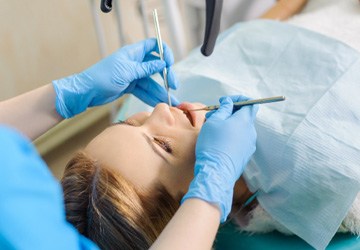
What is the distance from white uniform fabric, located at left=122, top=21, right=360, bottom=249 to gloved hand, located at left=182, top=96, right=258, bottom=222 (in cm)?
13

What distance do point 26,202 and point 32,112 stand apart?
0.65 metres

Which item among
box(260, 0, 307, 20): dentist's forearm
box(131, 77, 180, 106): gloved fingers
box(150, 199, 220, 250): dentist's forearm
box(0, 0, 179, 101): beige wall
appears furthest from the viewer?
box(0, 0, 179, 101): beige wall

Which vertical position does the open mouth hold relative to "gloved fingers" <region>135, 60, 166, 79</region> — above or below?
below

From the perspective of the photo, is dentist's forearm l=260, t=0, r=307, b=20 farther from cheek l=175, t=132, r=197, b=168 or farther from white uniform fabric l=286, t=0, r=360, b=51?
cheek l=175, t=132, r=197, b=168

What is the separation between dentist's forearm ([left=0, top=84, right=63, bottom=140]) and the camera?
112cm

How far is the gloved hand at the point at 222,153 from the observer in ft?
2.73

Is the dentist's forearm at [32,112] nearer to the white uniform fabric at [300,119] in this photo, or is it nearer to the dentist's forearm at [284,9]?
the white uniform fabric at [300,119]

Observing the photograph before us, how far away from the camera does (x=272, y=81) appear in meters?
1.27

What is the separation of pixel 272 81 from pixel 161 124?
0.39 metres

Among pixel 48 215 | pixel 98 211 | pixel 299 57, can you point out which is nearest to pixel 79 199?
pixel 98 211

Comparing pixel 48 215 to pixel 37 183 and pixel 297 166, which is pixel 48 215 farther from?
pixel 297 166

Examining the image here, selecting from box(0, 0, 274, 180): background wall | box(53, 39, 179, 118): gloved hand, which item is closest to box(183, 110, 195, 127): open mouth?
box(53, 39, 179, 118): gloved hand

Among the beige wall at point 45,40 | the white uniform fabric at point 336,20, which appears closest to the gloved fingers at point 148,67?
the white uniform fabric at point 336,20

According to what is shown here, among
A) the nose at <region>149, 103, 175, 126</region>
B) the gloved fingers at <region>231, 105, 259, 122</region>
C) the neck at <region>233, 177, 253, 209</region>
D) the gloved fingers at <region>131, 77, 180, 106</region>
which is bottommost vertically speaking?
the neck at <region>233, 177, 253, 209</region>
